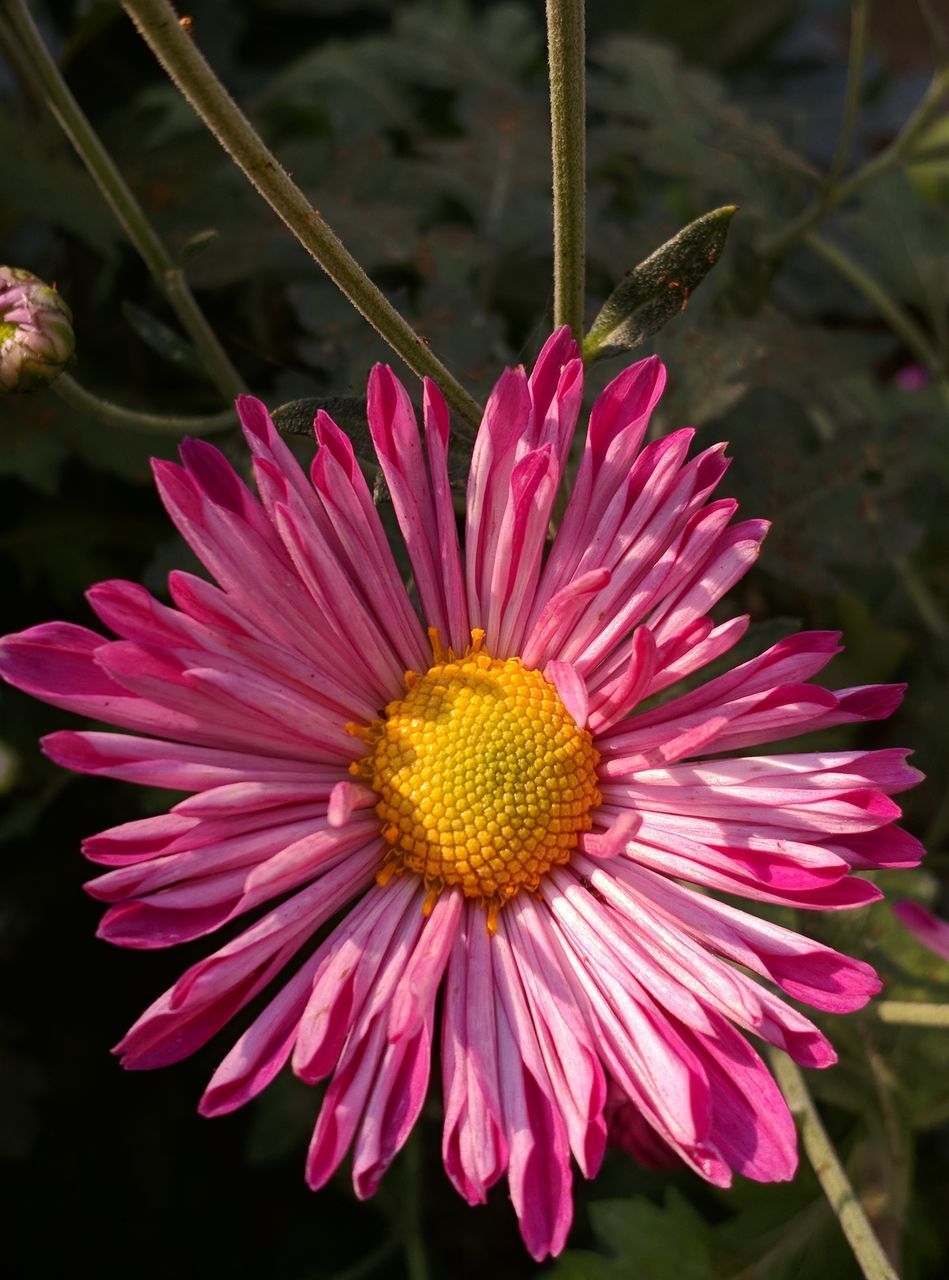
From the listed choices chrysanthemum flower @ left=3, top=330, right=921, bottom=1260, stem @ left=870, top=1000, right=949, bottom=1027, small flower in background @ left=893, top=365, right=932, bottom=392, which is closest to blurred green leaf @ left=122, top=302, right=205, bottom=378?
chrysanthemum flower @ left=3, top=330, right=921, bottom=1260

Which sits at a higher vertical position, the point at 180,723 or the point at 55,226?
the point at 55,226

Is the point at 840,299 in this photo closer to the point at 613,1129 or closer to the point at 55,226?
the point at 55,226

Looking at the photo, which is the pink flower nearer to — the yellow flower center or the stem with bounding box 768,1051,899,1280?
the stem with bounding box 768,1051,899,1280

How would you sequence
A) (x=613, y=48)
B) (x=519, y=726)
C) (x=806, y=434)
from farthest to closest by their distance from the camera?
(x=613, y=48) < (x=806, y=434) < (x=519, y=726)

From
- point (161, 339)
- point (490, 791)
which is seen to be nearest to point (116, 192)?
point (161, 339)

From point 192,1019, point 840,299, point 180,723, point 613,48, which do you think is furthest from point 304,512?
point 840,299

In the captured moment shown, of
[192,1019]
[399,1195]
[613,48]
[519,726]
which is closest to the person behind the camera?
[192,1019]

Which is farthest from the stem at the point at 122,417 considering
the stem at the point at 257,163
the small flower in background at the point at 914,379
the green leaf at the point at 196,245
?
the small flower in background at the point at 914,379

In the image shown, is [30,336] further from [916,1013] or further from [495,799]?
[916,1013]
